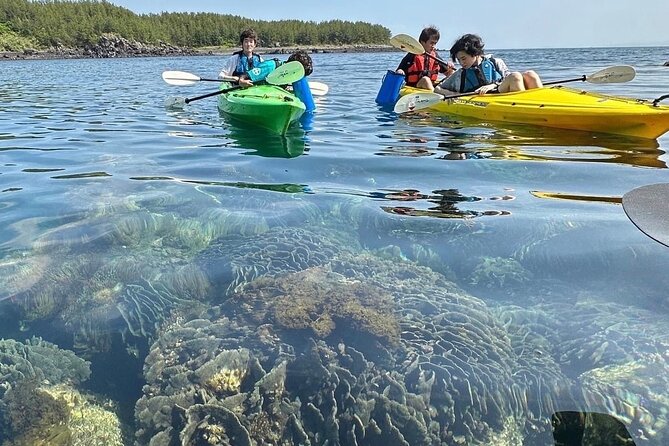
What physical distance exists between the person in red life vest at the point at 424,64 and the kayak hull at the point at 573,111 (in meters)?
2.33

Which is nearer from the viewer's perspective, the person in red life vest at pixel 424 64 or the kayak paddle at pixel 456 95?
the kayak paddle at pixel 456 95

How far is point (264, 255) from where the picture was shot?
3.45 meters

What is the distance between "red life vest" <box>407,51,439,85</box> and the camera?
1038 cm

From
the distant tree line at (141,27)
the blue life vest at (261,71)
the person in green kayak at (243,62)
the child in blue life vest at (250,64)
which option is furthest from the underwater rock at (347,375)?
the distant tree line at (141,27)

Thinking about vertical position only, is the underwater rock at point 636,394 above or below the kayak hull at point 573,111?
below

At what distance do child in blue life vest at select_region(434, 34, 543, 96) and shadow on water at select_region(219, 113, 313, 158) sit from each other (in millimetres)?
2543

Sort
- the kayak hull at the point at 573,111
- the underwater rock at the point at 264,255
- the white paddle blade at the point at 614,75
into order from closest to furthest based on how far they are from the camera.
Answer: the underwater rock at the point at 264,255
the kayak hull at the point at 573,111
the white paddle blade at the point at 614,75

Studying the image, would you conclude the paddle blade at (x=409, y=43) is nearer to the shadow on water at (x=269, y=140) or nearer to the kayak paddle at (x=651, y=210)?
the shadow on water at (x=269, y=140)

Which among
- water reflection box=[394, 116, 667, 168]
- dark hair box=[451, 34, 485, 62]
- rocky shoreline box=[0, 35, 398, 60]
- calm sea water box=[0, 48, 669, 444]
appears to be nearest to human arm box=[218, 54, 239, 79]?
water reflection box=[394, 116, 667, 168]

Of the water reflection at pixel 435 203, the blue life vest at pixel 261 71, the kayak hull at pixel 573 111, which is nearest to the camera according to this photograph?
the water reflection at pixel 435 203

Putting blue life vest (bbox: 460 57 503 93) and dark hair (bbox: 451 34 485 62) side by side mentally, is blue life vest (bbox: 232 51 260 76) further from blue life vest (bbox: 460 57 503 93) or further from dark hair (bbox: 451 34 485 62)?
blue life vest (bbox: 460 57 503 93)

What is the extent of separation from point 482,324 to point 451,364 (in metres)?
0.39

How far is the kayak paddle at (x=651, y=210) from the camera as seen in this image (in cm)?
264

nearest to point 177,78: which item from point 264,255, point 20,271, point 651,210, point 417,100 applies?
point 417,100
